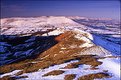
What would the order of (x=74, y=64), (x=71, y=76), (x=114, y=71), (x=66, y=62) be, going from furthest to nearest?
(x=66, y=62), (x=74, y=64), (x=114, y=71), (x=71, y=76)

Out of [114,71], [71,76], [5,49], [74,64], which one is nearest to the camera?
[71,76]

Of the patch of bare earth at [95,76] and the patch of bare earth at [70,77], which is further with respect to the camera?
the patch of bare earth at [70,77]

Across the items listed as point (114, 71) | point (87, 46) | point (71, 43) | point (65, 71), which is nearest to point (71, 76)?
point (65, 71)

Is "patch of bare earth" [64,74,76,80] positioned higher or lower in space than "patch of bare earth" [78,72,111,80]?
lower

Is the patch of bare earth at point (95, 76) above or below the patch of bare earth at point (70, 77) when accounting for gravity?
above

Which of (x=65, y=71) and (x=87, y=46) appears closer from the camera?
(x=65, y=71)

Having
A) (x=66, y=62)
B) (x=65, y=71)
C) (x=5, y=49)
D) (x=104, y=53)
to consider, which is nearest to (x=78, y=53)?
(x=104, y=53)

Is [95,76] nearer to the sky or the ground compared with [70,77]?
nearer to the sky

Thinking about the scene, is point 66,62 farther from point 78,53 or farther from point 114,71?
point 78,53

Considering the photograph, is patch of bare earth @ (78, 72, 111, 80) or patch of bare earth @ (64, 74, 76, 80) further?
patch of bare earth @ (64, 74, 76, 80)

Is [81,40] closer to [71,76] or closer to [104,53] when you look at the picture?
[104,53]
